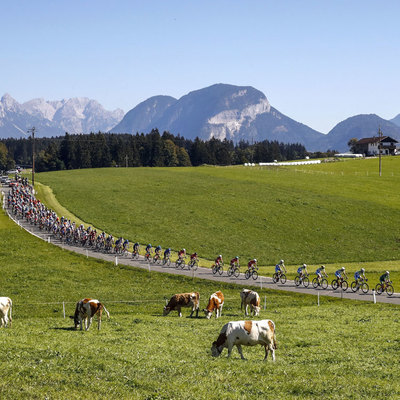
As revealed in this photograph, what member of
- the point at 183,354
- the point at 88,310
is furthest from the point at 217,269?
the point at 183,354

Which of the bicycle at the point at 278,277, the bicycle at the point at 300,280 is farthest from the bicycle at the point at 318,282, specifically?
the bicycle at the point at 278,277

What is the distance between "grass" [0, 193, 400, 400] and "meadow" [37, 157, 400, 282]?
22.2 meters

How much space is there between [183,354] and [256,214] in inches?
2539

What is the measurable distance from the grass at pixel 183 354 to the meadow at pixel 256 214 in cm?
2215

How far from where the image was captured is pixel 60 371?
1892 centimetres

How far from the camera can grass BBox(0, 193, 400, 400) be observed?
17328mm

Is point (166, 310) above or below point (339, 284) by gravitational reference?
above

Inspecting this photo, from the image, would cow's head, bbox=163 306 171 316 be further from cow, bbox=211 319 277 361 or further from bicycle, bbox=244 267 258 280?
bicycle, bbox=244 267 258 280

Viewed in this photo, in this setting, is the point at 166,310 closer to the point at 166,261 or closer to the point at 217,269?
the point at 217,269

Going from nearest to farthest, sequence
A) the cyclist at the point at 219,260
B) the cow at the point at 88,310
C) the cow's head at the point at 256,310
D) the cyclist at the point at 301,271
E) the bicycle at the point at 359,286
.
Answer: the cow at the point at 88,310, the cow's head at the point at 256,310, the bicycle at the point at 359,286, the cyclist at the point at 301,271, the cyclist at the point at 219,260

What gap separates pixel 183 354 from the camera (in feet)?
72.8

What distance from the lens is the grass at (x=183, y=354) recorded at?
17.3 metres

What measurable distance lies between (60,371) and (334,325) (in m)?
16.3

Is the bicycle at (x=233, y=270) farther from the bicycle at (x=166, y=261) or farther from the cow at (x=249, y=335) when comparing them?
the cow at (x=249, y=335)
